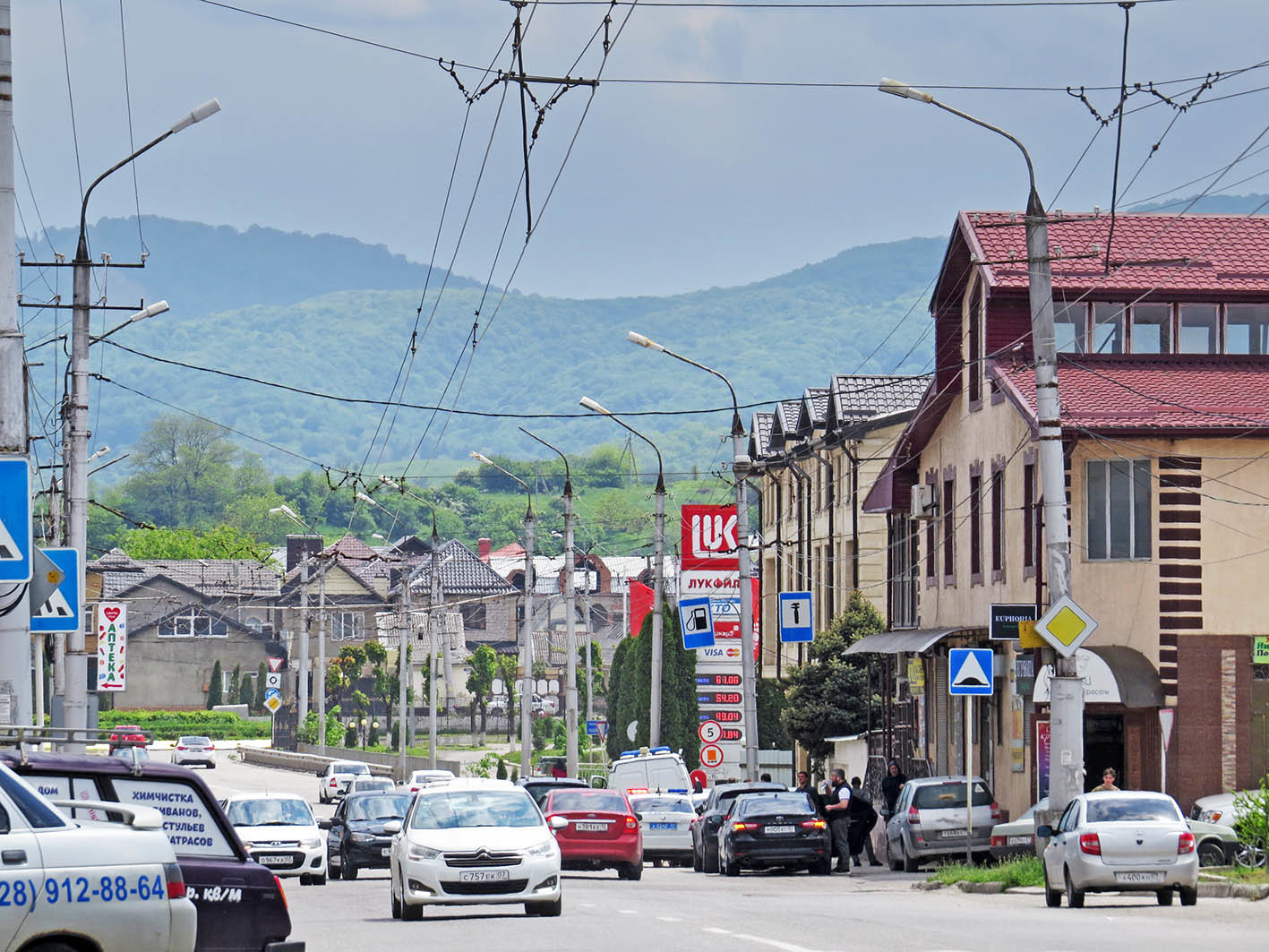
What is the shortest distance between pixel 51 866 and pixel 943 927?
1096 cm

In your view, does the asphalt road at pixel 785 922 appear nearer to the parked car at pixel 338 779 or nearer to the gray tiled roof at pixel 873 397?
the gray tiled roof at pixel 873 397

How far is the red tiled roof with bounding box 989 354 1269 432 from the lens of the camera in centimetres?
3538

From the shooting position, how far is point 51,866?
9766 millimetres

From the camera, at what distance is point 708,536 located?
51.4 m

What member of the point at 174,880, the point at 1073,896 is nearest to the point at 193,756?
the point at 1073,896

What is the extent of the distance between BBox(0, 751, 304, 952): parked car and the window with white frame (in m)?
25.2

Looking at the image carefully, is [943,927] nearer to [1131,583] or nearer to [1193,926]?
[1193,926]

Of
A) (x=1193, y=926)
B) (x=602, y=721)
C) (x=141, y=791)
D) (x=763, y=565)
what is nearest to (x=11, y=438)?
(x=141, y=791)

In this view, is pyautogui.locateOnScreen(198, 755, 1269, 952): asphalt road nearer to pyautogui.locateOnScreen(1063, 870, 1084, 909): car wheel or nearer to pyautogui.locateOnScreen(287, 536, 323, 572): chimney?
pyautogui.locateOnScreen(1063, 870, 1084, 909): car wheel

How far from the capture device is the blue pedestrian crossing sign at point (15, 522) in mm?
15656

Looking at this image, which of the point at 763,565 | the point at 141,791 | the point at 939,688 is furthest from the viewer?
the point at 763,565

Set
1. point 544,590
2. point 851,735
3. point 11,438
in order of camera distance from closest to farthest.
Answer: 1. point 11,438
2. point 851,735
3. point 544,590

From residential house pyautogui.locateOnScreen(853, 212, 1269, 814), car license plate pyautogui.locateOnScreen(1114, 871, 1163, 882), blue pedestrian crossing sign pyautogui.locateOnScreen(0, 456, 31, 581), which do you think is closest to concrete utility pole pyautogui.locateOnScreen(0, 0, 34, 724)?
blue pedestrian crossing sign pyautogui.locateOnScreen(0, 456, 31, 581)

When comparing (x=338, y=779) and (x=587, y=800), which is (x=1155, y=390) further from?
(x=338, y=779)
